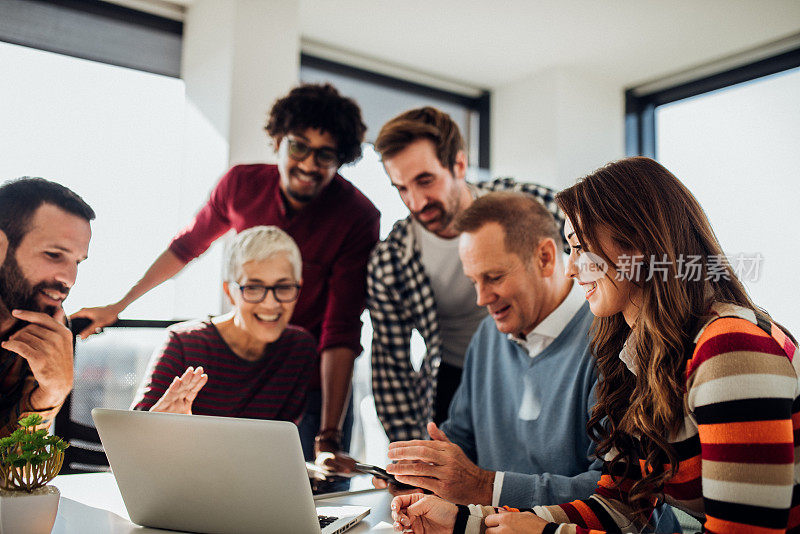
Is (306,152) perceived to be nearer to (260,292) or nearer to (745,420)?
(260,292)

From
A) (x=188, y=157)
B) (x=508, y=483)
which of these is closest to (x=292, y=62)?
(x=188, y=157)

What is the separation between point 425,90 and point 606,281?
3.27 metres

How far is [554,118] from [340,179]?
2.13 metres

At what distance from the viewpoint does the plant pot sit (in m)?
1.03

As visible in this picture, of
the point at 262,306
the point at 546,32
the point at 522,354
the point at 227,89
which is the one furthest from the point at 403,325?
the point at 546,32

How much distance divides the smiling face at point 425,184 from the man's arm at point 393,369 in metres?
0.29

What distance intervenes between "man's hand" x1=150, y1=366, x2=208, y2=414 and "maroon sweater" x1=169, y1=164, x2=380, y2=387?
57 centimetres

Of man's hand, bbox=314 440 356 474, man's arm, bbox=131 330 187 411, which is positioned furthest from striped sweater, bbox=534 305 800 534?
man's arm, bbox=131 330 187 411

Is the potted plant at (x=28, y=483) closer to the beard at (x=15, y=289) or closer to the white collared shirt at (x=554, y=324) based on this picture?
the beard at (x=15, y=289)

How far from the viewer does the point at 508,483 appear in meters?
1.31

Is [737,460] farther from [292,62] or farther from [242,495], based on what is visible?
[292,62]

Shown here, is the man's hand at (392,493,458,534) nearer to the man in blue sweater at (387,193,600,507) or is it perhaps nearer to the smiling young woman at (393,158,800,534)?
the smiling young woman at (393,158,800,534)

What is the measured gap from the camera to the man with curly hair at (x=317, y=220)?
2.12 metres

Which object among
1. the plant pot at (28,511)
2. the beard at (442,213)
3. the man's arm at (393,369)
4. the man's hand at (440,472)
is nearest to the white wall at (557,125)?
the beard at (442,213)
